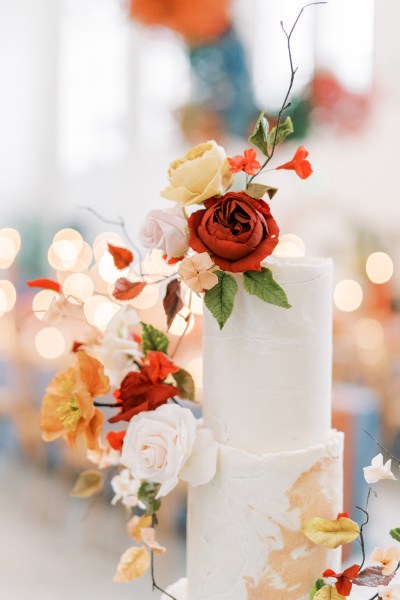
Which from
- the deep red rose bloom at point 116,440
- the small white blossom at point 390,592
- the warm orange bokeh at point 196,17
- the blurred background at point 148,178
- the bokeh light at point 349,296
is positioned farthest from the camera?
the warm orange bokeh at point 196,17

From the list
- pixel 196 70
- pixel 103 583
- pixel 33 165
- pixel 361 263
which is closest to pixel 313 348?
pixel 103 583

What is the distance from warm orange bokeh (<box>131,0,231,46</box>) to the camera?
338cm

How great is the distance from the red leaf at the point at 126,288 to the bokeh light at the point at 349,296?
2.32 metres

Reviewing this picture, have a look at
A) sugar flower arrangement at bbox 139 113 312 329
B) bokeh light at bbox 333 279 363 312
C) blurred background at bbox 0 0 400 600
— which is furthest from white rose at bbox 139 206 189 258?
bokeh light at bbox 333 279 363 312

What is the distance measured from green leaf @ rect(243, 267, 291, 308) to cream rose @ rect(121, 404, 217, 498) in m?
0.13

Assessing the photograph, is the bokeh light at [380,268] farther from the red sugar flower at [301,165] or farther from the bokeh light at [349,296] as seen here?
the red sugar flower at [301,165]

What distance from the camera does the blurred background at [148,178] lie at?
2018 millimetres

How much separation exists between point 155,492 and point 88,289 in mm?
2060

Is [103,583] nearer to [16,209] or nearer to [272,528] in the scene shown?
[272,528]

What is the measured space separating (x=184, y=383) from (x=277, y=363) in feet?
0.41

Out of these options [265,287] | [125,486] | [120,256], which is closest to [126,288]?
[120,256]

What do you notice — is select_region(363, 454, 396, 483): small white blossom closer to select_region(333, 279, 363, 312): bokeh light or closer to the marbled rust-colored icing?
the marbled rust-colored icing

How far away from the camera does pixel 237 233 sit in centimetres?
59

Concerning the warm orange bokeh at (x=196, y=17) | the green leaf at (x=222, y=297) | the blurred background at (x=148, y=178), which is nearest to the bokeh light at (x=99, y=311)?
the blurred background at (x=148, y=178)
